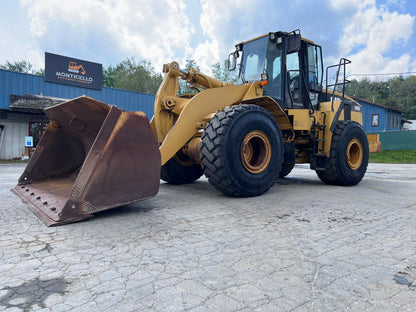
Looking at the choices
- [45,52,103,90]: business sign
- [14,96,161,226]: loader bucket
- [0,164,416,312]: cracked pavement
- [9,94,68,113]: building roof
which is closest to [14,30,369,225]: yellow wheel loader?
[14,96,161,226]: loader bucket

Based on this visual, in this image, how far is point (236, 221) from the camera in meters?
3.41

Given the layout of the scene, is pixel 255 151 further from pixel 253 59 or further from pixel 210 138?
pixel 253 59

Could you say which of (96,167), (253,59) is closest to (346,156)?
(253,59)

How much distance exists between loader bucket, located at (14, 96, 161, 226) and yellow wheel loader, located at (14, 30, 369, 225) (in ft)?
0.04

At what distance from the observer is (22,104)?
17000 millimetres

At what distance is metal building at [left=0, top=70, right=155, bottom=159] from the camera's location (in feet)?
56.0

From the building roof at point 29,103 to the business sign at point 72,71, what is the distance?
5.58 ft

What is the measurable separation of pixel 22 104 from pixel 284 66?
1641 cm

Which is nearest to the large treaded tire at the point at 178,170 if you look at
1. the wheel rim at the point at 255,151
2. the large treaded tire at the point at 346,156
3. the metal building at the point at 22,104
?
the wheel rim at the point at 255,151

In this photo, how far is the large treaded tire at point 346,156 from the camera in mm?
6371

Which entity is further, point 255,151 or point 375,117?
point 375,117

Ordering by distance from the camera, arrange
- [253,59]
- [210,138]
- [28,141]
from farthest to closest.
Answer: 1. [28,141]
2. [253,59]
3. [210,138]

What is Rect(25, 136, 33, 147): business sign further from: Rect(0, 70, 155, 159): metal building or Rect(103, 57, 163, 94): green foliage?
Rect(103, 57, 163, 94): green foliage

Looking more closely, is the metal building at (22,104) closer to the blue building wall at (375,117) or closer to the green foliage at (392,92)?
the blue building wall at (375,117)
